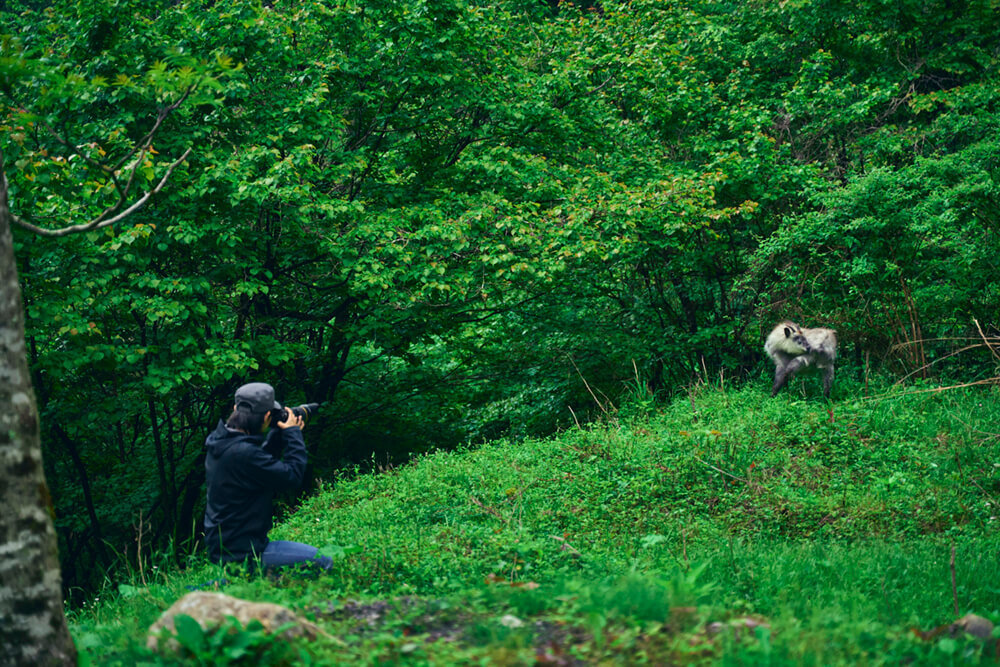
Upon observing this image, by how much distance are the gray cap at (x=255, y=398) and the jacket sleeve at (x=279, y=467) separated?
0.93 ft

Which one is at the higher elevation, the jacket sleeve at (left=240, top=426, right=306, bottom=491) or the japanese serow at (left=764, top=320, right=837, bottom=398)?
the jacket sleeve at (left=240, top=426, right=306, bottom=491)

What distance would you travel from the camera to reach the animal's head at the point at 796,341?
973cm

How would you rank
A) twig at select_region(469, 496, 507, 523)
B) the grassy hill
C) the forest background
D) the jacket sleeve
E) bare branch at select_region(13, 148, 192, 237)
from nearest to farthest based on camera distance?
the grassy hill < bare branch at select_region(13, 148, 192, 237) < the jacket sleeve < twig at select_region(469, 496, 507, 523) < the forest background

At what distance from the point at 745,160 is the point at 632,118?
9.84 ft

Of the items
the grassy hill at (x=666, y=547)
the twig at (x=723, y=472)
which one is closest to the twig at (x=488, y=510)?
the grassy hill at (x=666, y=547)

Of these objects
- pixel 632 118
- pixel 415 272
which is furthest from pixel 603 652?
pixel 632 118

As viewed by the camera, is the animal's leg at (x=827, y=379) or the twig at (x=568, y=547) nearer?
the twig at (x=568, y=547)

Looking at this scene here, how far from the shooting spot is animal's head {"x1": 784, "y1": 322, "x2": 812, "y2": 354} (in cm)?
973

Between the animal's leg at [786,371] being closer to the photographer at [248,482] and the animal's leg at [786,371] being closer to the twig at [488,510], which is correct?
the twig at [488,510]

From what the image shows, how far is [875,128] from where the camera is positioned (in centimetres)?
1306

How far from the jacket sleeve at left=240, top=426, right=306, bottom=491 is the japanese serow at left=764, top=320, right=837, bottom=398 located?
7355 millimetres

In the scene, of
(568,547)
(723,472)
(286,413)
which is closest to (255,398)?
(286,413)

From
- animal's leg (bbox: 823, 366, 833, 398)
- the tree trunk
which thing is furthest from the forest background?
the tree trunk

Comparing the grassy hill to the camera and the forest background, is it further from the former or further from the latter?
the forest background
